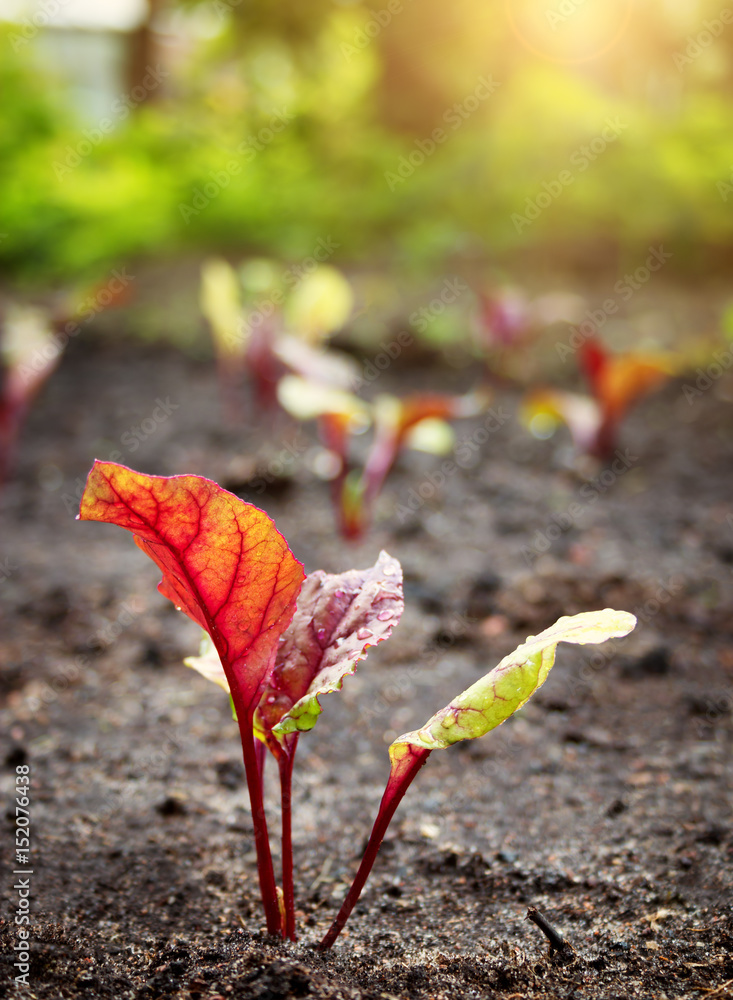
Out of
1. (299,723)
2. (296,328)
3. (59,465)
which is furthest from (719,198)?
(299,723)

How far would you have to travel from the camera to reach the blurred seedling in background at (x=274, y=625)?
0.79 m

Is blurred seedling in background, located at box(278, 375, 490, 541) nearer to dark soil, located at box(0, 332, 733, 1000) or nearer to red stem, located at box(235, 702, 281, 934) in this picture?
dark soil, located at box(0, 332, 733, 1000)

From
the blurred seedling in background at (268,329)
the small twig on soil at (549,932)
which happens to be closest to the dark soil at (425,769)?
the small twig on soil at (549,932)

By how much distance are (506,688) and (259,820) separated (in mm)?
350

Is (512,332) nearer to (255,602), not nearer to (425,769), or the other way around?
(425,769)

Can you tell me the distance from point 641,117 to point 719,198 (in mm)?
850

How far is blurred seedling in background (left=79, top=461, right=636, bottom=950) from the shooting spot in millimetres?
789

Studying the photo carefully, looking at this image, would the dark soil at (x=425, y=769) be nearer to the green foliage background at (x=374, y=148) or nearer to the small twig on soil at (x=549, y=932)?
the small twig on soil at (x=549, y=932)

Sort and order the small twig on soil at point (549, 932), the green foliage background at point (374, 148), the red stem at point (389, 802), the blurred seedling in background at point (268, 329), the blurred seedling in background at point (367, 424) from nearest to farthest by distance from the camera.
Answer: the red stem at point (389, 802), the small twig on soil at point (549, 932), the blurred seedling in background at point (367, 424), the blurred seedling in background at point (268, 329), the green foliage background at point (374, 148)

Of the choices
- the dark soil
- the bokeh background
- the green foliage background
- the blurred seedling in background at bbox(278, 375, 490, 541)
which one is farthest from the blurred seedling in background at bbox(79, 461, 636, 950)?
the green foliage background

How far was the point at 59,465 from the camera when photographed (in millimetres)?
2986

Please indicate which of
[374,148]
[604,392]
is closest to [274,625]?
[604,392]

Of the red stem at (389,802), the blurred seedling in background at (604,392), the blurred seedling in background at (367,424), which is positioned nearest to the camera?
the red stem at (389,802)

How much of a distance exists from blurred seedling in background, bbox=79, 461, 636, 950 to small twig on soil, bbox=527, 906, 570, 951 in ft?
0.79
